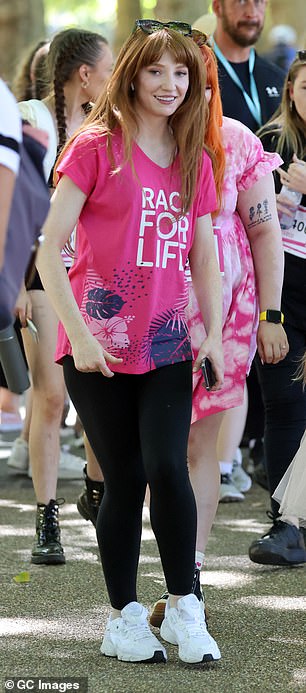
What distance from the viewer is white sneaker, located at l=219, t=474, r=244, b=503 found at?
7434 mm

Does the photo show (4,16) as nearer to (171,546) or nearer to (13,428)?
(13,428)

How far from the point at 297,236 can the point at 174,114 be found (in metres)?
1.53

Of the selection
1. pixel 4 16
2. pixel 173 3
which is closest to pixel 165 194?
pixel 173 3

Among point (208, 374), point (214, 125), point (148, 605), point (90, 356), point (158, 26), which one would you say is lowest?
point (148, 605)

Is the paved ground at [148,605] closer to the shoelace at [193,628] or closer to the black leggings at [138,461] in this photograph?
the shoelace at [193,628]

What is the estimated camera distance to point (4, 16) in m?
18.8

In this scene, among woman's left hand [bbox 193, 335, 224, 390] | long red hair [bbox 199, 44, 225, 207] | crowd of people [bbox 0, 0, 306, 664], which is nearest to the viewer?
crowd of people [bbox 0, 0, 306, 664]

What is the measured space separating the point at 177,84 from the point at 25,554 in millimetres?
2559

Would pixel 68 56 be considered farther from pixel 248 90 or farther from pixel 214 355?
pixel 214 355

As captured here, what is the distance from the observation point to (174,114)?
14.6 feet

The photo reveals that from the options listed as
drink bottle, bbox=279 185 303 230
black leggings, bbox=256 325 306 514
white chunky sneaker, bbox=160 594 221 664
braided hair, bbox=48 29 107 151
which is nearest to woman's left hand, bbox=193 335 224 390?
white chunky sneaker, bbox=160 594 221 664

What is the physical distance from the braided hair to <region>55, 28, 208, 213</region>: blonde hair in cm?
178

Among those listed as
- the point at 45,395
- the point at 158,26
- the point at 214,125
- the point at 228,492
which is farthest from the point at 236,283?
the point at 228,492

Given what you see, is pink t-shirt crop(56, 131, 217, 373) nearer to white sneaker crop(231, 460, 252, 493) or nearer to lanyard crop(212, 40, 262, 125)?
lanyard crop(212, 40, 262, 125)
